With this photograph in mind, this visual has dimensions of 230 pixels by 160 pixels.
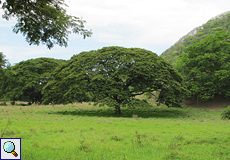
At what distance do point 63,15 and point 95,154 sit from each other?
203 inches

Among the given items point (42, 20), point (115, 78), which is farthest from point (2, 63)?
point (115, 78)

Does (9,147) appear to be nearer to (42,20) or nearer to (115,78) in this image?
(42,20)

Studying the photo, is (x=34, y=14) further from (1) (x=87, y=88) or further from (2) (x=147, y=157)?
(1) (x=87, y=88)

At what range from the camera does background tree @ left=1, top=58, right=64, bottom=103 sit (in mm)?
36469

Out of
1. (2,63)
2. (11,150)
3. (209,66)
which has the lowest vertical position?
(11,150)

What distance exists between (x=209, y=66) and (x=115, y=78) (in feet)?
69.6

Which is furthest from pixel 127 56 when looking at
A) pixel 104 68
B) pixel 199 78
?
pixel 199 78

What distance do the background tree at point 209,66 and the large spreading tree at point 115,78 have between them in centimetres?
1179

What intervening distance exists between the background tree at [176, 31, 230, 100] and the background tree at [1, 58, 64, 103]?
2757 centimetres

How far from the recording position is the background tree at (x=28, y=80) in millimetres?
36469

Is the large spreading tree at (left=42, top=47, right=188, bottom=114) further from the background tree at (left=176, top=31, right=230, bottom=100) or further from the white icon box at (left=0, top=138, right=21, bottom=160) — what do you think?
the white icon box at (left=0, top=138, right=21, bottom=160)

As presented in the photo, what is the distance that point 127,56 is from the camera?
73.0ft

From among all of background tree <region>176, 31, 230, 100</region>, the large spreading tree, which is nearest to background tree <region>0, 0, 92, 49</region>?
the large spreading tree

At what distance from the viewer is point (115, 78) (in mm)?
21734
